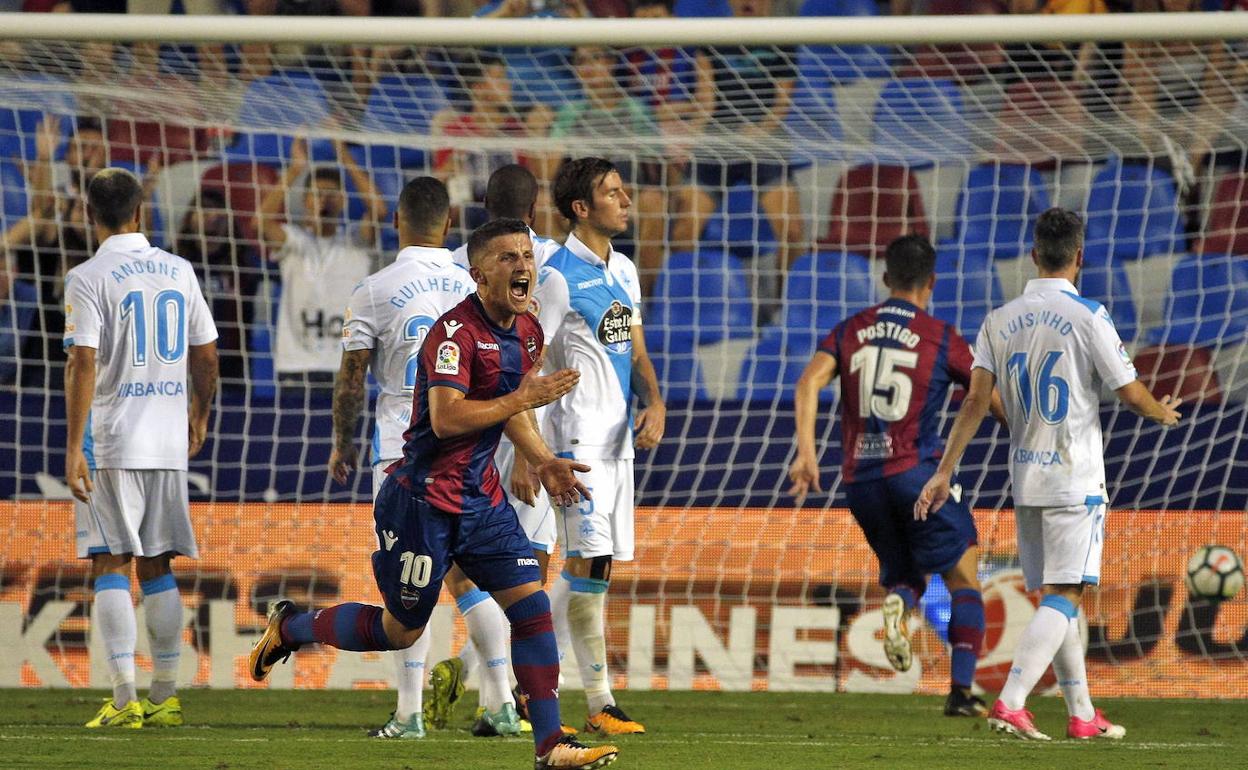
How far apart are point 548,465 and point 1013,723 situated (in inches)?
99.3

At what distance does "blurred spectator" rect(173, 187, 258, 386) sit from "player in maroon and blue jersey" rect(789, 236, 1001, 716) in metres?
4.03

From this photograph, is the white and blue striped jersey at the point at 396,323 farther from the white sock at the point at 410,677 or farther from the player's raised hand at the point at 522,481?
the white sock at the point at 410,677

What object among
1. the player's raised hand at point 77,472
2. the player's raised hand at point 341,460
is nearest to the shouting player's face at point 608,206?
the player's raised hand at point 341,460

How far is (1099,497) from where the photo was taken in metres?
6.44

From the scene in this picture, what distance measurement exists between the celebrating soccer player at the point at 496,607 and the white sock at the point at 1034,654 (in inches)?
63.8

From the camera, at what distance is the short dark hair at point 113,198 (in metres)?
6.52

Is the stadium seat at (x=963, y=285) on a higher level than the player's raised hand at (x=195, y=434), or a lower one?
higher

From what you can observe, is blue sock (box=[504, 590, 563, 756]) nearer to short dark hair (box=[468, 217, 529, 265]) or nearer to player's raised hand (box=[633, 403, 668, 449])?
short dark hair (box=[468, 217, 529, 265])

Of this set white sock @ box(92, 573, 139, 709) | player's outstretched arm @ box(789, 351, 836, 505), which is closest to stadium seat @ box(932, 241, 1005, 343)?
player's outstretched arm @ box(789, 351, 836, 505)

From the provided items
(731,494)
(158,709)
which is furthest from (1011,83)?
(158,709)

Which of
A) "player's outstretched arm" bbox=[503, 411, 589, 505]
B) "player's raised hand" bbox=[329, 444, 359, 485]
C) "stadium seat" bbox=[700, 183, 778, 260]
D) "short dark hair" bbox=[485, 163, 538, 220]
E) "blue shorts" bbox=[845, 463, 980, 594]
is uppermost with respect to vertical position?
"stadium seat" bbox=[700, 183, 778, 260]

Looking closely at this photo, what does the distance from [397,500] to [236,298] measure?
5.66 metres

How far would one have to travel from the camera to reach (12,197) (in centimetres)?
1045

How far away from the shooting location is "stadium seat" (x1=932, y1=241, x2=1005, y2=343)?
34.8 ft
